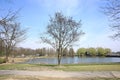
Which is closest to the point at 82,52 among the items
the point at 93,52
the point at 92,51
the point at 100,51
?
the point at 92,51

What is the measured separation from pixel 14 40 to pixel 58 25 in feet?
52.3

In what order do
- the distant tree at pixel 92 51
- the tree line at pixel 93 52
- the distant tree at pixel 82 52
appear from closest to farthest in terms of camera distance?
the distant tree at pixel 92 51 → the tree line at pixel 93 52 → the distant tree at pixel 82 52

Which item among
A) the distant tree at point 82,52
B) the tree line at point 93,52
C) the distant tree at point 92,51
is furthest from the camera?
the distant tree at point 82,52

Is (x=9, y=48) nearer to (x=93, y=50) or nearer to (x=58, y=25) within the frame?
(x=58, y=25)

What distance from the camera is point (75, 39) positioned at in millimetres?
28812

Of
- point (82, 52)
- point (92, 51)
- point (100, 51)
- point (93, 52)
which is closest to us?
point (93, 52)

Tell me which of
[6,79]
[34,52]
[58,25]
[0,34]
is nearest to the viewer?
[0,34]

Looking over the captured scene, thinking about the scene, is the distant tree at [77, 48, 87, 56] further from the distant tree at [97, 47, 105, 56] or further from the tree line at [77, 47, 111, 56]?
the distant tree at [97, 47, 105, 56]

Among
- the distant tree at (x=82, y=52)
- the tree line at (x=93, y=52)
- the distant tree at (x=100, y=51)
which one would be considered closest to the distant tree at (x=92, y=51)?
the tree line at (x=93, y=52)

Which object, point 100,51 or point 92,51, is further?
point 100,51

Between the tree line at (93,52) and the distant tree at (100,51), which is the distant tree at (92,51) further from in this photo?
the distant tree at (100,51)

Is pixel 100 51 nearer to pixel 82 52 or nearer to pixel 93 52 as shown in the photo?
pixel 93 52

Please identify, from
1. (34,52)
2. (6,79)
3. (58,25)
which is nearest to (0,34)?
(6,79)

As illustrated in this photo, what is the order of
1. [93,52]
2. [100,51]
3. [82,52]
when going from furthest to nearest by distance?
[82,52] < [100,51] < [93,52]
